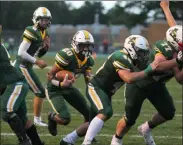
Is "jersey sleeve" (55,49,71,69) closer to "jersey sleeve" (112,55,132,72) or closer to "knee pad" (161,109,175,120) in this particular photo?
"jersey sleeve" (112,55,132,72)

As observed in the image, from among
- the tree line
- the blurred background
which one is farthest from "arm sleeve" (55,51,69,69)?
the blurred background

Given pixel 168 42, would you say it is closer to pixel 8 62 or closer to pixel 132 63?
pixel 132 63

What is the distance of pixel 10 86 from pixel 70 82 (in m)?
0.73

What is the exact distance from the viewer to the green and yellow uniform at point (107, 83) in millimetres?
5934

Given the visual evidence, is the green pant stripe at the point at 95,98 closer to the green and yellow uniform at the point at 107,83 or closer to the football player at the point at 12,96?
the green and yellow uniform at the point at 107,83

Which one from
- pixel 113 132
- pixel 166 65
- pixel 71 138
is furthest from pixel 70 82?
pixel 113 132

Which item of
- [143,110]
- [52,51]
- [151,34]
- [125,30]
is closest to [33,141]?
[143,110]

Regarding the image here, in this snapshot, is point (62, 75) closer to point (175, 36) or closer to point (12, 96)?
point (12, 96)

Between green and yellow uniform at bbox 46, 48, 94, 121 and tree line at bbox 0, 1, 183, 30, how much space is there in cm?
1882

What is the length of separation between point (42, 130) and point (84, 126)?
1.59 m

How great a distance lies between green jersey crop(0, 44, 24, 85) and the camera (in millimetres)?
6109

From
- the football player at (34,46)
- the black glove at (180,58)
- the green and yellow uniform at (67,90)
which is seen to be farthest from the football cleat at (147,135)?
the football player at (34,46)

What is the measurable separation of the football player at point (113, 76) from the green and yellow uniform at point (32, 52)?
204 cm

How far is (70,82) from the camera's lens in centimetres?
642
